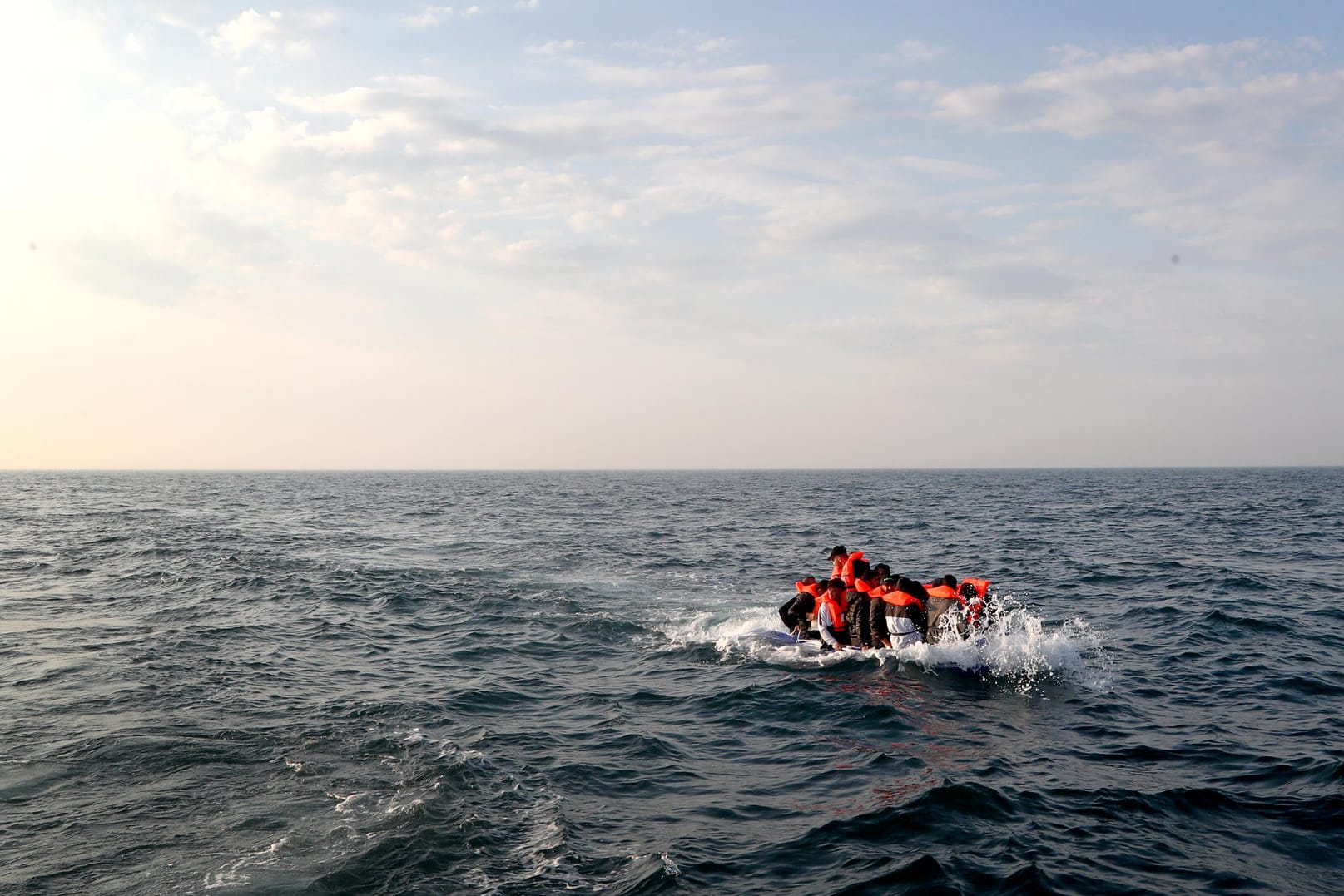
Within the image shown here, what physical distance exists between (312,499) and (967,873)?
8841 centimetres

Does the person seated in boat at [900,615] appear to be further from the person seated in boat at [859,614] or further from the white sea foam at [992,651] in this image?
the white sea foam at [992,651]

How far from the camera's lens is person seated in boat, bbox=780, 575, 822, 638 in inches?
750

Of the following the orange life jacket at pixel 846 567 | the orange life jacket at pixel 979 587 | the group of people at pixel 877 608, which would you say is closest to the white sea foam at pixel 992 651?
the group of people at pixel 877 608

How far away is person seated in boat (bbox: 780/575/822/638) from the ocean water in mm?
467

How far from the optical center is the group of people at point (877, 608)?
55.9ft

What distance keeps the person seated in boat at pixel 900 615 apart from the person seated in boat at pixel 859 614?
0.62 feet

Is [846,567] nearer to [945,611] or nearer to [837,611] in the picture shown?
[837,611]

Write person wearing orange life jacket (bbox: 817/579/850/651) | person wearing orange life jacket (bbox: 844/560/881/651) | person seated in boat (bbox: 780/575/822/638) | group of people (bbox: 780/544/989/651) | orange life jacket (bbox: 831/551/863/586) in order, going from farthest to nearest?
person seated in boat (bbox: 780/575/822/638)
orange life jacket (bbox: 831/551/863/586)
person wearing orange life jacket (bbox: 817/579/850/651)
person wearing orange life jacket (bbox: 844/560/881/651)
group of people (bbox: 780/544/989/651)

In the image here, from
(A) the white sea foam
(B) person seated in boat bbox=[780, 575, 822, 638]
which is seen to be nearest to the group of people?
(B) person seated in boat bbox=[780, 575, 822, 638]

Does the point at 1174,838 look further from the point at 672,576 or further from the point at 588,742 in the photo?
the point at 672,576

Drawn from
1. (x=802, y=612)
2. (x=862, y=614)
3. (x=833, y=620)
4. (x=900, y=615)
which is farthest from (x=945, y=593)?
(x=802, y=612)

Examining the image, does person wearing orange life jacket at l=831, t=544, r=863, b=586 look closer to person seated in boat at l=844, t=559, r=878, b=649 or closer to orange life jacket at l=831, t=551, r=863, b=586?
orange life jacket at l=831, t=551, r=863, b=586

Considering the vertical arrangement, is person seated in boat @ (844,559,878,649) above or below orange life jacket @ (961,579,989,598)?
below

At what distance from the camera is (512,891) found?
803cm
